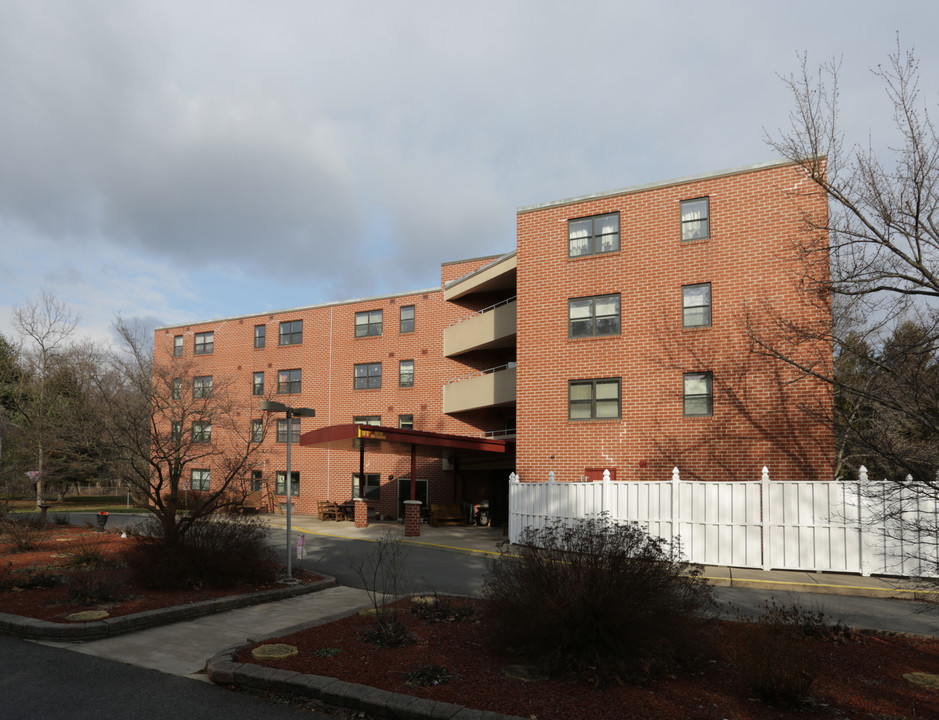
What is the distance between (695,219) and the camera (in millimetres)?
20250

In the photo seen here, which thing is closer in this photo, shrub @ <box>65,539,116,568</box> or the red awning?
shrub @ <box>65,539,116,568</box>

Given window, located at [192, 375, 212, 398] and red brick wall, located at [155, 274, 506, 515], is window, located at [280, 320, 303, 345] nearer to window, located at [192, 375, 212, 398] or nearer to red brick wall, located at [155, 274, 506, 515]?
red brick wall, located at [155, 274, 506, 515]

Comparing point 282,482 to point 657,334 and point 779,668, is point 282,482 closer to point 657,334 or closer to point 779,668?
point 657,334

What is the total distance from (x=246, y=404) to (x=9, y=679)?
32.4 metres

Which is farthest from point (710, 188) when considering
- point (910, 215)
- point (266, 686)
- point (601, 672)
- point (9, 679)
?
point (9, 679)

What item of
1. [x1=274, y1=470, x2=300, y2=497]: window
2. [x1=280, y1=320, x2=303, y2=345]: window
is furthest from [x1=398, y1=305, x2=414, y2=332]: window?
[x1=274, y1=470, x2=300, y2=497]: window

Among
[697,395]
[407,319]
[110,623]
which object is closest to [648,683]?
[110,623]

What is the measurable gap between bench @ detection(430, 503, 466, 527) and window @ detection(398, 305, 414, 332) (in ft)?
32.3

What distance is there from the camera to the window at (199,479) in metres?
39.5

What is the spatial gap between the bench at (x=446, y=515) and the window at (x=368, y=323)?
10812 millimetres

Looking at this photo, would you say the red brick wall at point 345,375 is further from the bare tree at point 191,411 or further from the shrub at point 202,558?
the shrub at point 202,558

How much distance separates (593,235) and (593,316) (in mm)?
2679

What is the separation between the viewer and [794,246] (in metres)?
17.5

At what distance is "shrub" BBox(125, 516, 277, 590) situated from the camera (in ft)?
36.9
